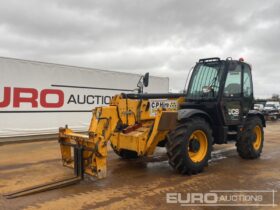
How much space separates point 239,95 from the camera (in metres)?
A: 8.45

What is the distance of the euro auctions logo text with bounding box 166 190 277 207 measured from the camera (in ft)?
17.2

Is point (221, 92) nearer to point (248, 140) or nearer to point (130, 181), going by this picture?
point (248, 140)

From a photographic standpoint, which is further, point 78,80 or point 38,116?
point 78,80

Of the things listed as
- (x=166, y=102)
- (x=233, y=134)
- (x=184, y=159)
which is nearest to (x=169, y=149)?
(x=184, y=159)

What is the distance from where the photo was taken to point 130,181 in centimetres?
645

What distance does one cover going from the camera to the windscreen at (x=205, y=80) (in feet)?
26.2

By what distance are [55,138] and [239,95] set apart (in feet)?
25.6

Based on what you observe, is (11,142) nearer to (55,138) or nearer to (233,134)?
(55,138)

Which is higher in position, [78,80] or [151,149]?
[78,80]

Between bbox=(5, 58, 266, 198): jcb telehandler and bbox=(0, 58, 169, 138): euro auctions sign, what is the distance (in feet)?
17.7

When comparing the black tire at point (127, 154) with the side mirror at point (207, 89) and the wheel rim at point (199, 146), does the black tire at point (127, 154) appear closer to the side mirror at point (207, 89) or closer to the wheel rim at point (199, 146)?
the wheel rim at point (199, 146)

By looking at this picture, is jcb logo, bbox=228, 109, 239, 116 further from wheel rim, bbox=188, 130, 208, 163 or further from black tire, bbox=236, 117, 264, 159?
wheel rim, bbox=188, 130, 208, 163

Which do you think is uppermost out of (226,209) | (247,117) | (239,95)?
(239,95)

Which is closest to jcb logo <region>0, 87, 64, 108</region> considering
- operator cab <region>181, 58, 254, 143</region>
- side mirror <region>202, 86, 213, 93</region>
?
operator cab <region>181, 58, 254, 143</region>
